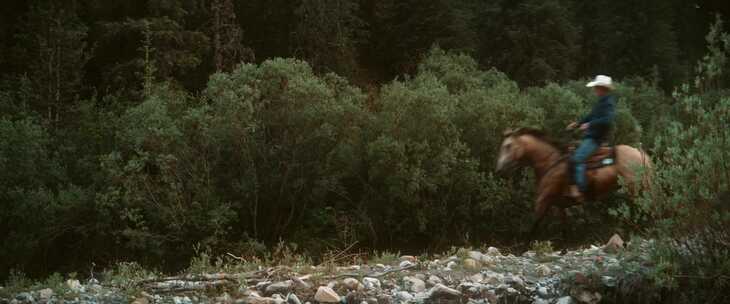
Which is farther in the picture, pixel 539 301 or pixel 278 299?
pixel 539 301

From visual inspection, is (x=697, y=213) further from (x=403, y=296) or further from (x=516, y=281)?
(x=403, y=296)

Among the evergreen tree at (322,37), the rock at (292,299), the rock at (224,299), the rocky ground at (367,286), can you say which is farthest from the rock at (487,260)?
the evergreen tree at (322,37)

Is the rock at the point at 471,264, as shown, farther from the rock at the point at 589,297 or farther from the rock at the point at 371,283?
the rock at the point at 589,297

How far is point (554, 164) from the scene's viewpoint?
42.9ft

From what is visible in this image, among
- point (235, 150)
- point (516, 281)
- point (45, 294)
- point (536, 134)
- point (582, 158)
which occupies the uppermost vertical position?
point (536, 134)

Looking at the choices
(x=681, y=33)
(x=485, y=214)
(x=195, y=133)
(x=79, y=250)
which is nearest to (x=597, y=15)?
(x=681, y=33)

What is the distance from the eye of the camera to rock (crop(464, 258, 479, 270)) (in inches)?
420

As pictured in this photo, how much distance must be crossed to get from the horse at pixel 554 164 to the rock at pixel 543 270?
2.65 m

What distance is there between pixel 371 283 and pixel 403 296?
0.55m

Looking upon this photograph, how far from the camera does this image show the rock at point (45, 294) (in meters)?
9.36

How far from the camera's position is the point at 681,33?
50.0m

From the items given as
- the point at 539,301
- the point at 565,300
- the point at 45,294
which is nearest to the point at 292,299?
the point at 539,301

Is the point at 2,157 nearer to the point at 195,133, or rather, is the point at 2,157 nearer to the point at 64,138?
the point at 64,138

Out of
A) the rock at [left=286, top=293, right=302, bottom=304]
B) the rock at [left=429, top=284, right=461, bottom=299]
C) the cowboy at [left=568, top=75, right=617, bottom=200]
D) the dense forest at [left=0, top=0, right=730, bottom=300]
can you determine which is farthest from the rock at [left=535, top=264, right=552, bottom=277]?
the dense forest at [left=0, top=0, right=730, bottom=300]
